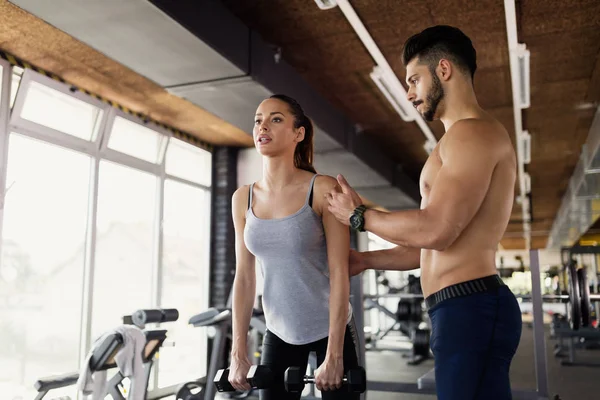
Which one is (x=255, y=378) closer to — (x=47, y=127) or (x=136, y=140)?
(x=47, y=127)

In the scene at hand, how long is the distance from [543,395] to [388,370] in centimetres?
330

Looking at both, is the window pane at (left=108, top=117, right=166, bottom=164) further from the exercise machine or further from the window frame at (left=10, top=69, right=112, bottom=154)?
the exercise machine

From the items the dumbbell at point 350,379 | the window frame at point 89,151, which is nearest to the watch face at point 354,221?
the dumbbell at point 350,379

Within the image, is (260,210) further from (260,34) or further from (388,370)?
(388,370)

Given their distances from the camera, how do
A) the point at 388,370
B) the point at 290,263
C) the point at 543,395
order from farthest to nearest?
the point at 388,370 < the point at 543,395 < the point at 290,263

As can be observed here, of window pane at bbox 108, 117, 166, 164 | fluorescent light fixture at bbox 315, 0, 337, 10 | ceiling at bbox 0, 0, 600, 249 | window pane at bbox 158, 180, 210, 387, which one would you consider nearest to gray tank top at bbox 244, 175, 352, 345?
ceiling at bbox 0, 0, 600, 249

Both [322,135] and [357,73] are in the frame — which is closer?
[357,73]

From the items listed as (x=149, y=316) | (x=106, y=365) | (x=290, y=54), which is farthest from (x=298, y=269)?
(x=290, y=54)

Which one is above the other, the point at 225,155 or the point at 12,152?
the point at 225,155

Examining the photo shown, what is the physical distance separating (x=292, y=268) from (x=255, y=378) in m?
0.31

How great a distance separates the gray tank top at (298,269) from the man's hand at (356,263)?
0.11 metres

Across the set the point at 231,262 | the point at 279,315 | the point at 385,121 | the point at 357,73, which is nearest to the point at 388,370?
the point at 231,262

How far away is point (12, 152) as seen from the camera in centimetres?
429

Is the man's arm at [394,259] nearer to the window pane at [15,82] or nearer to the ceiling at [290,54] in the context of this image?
the ceiling at [290,54]
